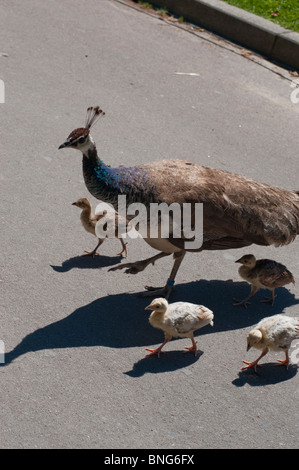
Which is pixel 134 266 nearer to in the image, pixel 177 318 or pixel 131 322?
pixel 131 322

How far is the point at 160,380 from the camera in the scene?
4301mm

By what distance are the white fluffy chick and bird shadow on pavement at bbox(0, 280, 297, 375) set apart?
1.31 ft

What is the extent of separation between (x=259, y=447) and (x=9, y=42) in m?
5.82

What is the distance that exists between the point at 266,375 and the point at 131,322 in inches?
37.1

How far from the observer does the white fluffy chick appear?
4375 millimetres

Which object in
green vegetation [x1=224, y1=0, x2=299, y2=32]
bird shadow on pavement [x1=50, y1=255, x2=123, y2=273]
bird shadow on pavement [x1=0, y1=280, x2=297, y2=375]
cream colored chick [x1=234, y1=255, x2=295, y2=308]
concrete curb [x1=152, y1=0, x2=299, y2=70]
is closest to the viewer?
bird shadow on pavement [x1=0, y1=280, x2=297, y2=375]

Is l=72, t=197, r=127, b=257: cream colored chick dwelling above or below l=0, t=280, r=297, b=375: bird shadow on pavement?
above

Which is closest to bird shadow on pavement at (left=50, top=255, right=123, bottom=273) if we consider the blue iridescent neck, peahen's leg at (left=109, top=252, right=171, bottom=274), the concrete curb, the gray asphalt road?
the gray asphalt road

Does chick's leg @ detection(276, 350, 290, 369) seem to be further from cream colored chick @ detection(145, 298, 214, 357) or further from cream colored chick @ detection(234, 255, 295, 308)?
cream colored chick @ detection(234, 255, 295, 308)

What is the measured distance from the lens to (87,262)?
5320 mm

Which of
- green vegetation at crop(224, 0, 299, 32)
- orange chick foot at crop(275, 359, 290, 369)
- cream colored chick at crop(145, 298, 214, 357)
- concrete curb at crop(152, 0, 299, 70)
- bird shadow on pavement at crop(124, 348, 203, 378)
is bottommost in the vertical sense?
bird shadow on pavement at crop(124, 348, 203, 378)

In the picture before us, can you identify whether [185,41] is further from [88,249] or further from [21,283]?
[21,283]

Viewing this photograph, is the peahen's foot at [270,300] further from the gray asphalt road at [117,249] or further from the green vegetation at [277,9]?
the green vegetation at [277,9]

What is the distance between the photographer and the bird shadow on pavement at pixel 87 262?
5.19m
